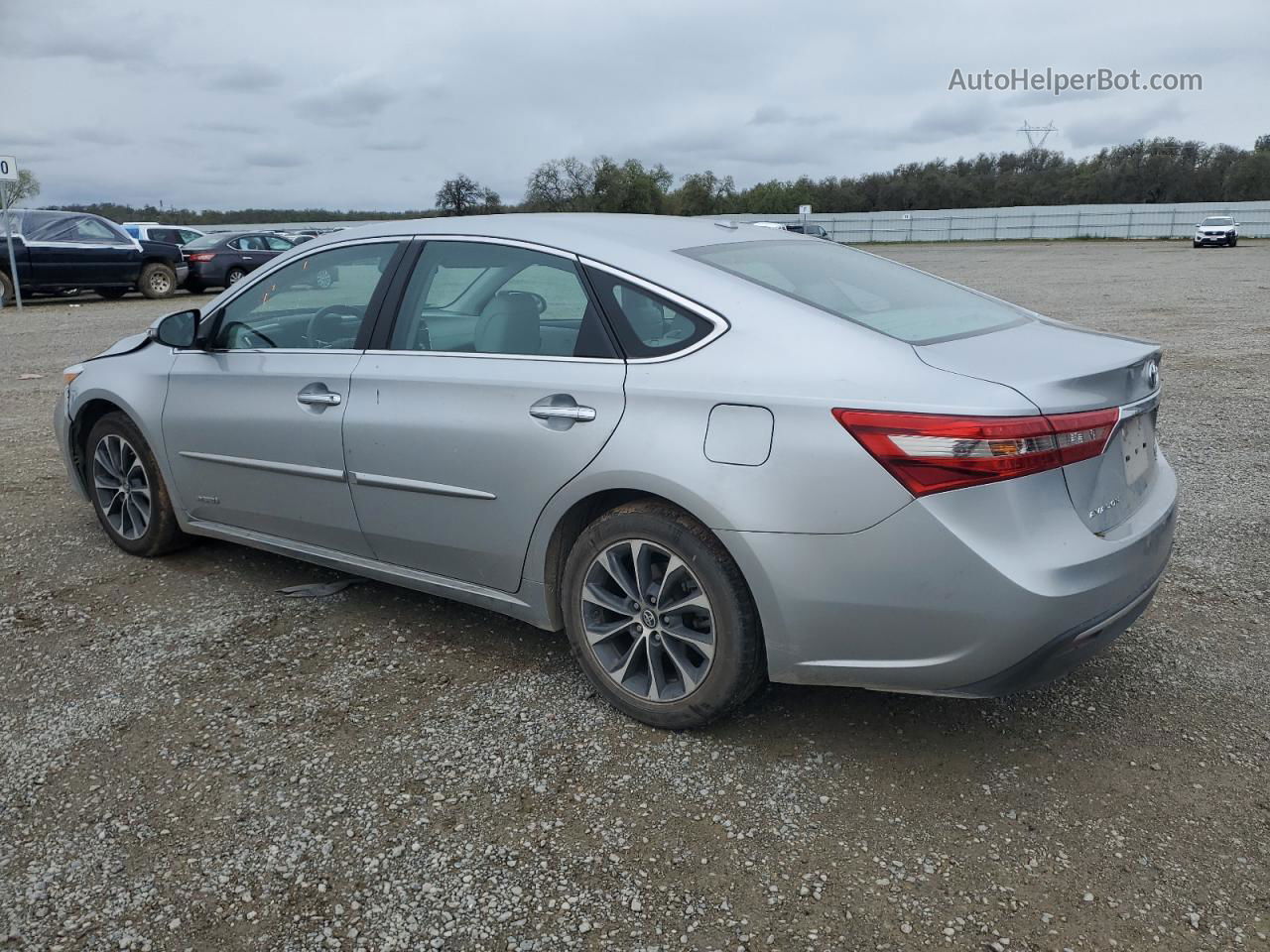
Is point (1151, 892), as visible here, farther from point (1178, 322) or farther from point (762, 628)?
point (1178, 322)

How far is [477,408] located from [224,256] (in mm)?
21160

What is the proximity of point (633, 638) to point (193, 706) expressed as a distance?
149 centimetres

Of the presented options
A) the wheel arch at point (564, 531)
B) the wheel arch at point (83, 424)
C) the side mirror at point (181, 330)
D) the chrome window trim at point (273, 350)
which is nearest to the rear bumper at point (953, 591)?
the wheel arch at point (564, 531)

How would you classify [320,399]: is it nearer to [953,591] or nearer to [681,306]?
[681,306]

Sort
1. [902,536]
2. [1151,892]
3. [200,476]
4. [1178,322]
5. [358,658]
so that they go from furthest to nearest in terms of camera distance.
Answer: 1. [1178,322]
2. [200,476]
3. [358,658]
4. [902,536]
5. [1151,892]

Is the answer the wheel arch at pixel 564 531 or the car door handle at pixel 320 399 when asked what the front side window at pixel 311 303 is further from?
the wheel arch at pixel 564 531

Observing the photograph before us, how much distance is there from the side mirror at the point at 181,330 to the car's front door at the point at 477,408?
115cm

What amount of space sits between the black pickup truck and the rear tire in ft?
0.07

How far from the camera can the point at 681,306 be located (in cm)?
311

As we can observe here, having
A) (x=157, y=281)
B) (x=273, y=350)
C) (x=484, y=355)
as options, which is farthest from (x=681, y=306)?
(x=157, y=281)

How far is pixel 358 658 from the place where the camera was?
149 inches

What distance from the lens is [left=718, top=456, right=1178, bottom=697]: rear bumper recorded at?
8.50 feet

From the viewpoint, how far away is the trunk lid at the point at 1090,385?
8.87 ft

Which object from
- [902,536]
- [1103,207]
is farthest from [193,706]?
[1103,207]
